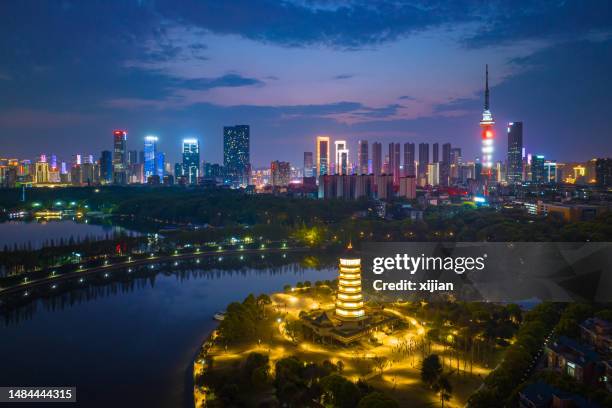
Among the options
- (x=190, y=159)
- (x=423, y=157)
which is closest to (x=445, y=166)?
(x=423, y=157)

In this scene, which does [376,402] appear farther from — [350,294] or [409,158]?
[409,158]

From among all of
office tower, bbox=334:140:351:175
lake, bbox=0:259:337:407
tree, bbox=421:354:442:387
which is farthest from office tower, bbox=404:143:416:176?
tree, bbox=421:354:442:387

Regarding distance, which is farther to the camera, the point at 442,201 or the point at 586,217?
the point at 442,201

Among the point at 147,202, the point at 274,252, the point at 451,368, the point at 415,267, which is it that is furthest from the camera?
the point at 147,202

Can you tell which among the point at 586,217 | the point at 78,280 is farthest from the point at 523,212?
the point at 78,280

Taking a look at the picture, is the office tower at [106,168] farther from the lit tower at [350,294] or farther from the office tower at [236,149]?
the lit tower at [350,294]

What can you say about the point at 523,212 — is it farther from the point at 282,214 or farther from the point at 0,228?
the point at 0,228

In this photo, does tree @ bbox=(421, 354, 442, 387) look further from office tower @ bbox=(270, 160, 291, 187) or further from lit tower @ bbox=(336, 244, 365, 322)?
office tower @ bbox=(270, 160, 291, 187)

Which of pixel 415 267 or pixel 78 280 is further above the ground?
pixel 415 267
